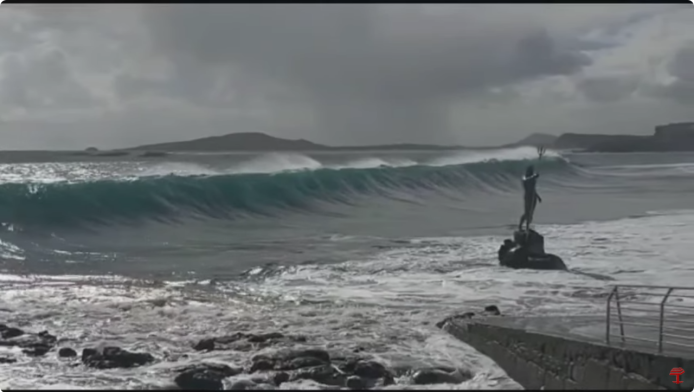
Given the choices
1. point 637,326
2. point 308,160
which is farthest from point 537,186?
point 308,160

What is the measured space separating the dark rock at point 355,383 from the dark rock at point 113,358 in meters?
1.45

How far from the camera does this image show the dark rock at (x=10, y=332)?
5.78 m

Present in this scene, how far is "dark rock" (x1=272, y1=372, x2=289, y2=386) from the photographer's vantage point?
4719 millimetres

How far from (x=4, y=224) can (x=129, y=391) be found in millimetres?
9403

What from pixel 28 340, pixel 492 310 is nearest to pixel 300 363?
pixel 492 310

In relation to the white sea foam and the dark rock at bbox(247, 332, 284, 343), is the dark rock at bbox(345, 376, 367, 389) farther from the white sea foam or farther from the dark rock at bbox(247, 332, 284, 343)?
the dark rock at bbox(247, 332, 284, 343)

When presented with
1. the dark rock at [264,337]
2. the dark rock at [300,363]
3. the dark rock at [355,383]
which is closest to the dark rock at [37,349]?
the dark rock at [264,337]

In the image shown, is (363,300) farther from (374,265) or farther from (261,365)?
(261,365)

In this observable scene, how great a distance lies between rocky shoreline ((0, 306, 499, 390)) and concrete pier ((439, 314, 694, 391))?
1.27ft

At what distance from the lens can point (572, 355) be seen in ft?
15.2

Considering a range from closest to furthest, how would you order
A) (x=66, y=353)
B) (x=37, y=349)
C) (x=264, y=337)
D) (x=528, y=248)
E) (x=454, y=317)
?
(x=66, y=353) < (x=37, y=349) < (x=264, y=337) < (x=454, y=317) < (x=528, y=248)

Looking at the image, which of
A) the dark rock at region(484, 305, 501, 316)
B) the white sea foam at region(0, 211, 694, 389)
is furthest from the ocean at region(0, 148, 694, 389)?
the dark rock at region(484, 305, 501, 316)

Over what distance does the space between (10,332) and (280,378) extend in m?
2.44

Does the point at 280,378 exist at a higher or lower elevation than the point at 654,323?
lower
